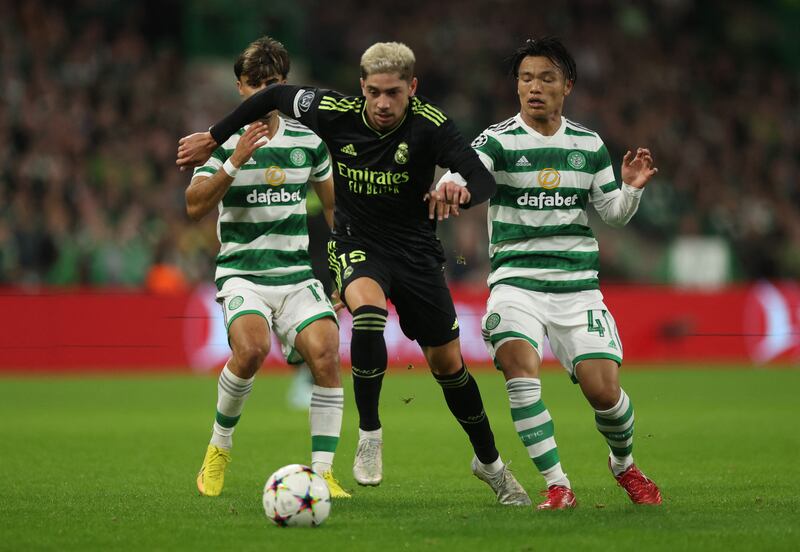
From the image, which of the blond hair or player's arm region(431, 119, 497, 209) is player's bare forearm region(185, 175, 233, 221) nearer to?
the blond hair

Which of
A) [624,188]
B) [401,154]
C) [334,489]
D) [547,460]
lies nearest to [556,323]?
[547,460]

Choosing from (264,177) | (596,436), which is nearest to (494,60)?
(596,436)

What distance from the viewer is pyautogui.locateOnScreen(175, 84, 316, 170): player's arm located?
7203 mm

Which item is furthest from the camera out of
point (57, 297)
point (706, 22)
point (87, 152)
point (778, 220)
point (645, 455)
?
point (706, 22)

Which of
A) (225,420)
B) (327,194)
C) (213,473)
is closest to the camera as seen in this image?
(213,473)

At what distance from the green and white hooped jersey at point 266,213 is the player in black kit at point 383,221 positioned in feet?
1.32

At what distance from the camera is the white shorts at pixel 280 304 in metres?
7.62

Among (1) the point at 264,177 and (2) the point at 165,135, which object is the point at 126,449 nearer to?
(1) the point at 264,177

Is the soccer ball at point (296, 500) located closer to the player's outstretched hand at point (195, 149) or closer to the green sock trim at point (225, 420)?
the green sock trim at point (225, 420)

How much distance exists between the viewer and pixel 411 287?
7.28 meters

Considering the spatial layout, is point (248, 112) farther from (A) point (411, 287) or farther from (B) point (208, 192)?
(A) point (411, 287)

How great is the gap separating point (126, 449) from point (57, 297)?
24.6 feet

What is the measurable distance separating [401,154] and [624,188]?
1.29 m

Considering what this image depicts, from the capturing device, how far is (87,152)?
1984cm
